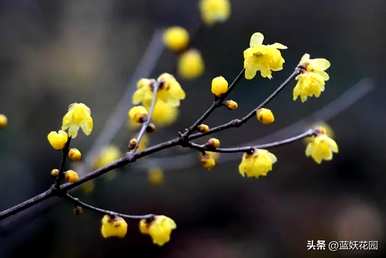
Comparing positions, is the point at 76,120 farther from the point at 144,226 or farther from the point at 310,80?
the point at 310,80


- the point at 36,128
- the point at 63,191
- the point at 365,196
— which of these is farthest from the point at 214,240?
the point at 63,191

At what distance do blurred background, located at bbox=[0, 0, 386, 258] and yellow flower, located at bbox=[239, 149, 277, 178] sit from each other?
2.00 metres

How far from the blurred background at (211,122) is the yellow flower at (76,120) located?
194cm

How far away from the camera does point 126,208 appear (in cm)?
402

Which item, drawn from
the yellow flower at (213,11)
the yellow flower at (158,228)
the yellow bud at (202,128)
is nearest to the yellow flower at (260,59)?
the yellow bud at (202,128)

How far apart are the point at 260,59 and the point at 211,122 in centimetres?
362

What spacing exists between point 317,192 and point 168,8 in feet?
7.42

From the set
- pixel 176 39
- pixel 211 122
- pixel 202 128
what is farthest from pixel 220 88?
pixel 211 122

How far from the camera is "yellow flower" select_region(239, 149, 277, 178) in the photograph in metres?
1.25

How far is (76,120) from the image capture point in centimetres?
124

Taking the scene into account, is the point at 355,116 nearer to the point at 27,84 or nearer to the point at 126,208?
the point at 126,208

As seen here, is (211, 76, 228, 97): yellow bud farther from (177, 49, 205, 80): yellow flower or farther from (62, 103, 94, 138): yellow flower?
(177, 49, 205, 80): yellow flower

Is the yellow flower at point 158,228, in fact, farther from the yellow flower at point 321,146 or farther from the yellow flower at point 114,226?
the yellow flower at point 321,146

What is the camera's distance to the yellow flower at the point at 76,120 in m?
1.22
